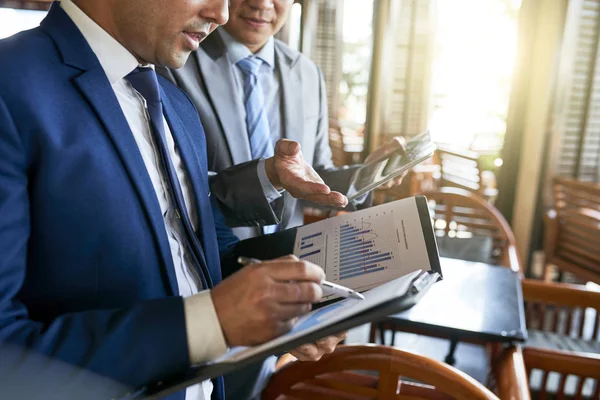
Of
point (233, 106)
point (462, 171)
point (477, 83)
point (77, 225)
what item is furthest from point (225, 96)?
point (477, 83)

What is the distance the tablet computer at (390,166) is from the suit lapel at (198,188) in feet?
0.99

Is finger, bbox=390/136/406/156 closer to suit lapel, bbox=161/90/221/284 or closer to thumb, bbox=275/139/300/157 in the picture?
thumb, bbox=275/139/300/157

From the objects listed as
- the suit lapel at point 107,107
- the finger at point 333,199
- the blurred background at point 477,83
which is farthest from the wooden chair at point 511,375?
the blurred background at point 477,83

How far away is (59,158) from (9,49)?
0.18 m

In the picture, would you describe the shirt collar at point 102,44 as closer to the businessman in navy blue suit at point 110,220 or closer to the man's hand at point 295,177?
the businessman in navy blue suit at point 110,220

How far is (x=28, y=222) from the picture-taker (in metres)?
0.66

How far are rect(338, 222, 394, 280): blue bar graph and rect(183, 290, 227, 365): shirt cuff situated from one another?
33 centimetres

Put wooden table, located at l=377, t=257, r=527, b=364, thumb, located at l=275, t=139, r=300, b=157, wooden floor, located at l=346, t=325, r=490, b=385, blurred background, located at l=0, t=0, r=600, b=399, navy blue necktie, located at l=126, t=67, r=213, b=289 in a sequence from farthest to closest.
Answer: wooden floor, located at l=346, t=325, r=490, b=385, blurred background, located at l=0, t=0, r=600, b=399, wooden table, located at l=377, t=257, r=527, b=364, thumb, located at l=275, t=139, r=300, b=157, navy blue necktie, located at l=126, t=67, r=213, b=289

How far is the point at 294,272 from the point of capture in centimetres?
60

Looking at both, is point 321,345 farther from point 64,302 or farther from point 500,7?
point 500,7

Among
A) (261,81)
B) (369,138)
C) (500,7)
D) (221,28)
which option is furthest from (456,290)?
(500,7)

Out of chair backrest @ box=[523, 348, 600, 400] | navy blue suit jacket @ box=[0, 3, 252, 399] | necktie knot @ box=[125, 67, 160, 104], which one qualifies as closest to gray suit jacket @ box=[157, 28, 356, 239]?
necktie knot @ box=[125, 67, 160, 104]

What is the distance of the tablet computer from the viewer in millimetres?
1128

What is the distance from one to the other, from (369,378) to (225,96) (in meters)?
0.88
